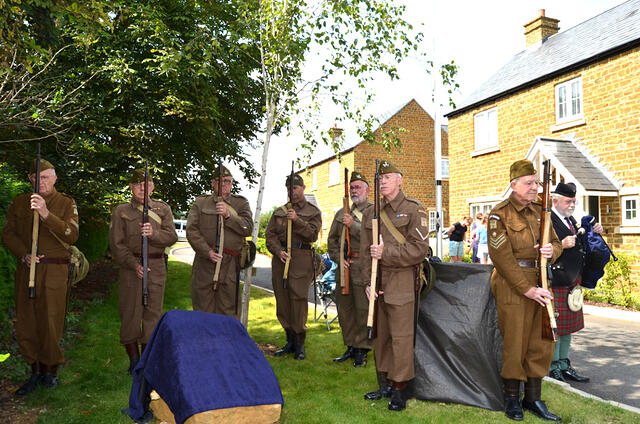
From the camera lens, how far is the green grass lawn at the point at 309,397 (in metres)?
4.57

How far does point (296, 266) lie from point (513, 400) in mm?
3569

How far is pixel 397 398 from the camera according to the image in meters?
4.83

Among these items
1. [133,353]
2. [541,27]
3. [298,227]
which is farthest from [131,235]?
[541,27]

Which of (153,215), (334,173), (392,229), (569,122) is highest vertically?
(334,173)

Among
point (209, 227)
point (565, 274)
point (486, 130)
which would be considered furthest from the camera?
point (486, 130)

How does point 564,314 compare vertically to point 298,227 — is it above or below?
below

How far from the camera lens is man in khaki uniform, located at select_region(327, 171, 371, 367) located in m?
6.63

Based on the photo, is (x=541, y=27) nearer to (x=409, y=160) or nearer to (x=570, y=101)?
(x=570, y=101)

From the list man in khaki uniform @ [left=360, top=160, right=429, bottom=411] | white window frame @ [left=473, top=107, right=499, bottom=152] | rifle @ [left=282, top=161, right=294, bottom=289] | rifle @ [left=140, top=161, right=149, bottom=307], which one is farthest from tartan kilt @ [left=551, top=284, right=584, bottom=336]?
white window frame @ [left=473, top=107, right=499, bottom=152]

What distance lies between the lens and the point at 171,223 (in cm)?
620

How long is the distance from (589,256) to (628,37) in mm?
11459

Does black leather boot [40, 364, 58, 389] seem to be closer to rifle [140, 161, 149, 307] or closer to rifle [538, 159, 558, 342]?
rifle [140, 161, 149, 307]

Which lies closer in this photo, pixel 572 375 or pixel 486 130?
pixel 572 375

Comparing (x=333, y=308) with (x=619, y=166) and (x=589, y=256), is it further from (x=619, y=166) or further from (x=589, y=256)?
(x=619, y=166)
